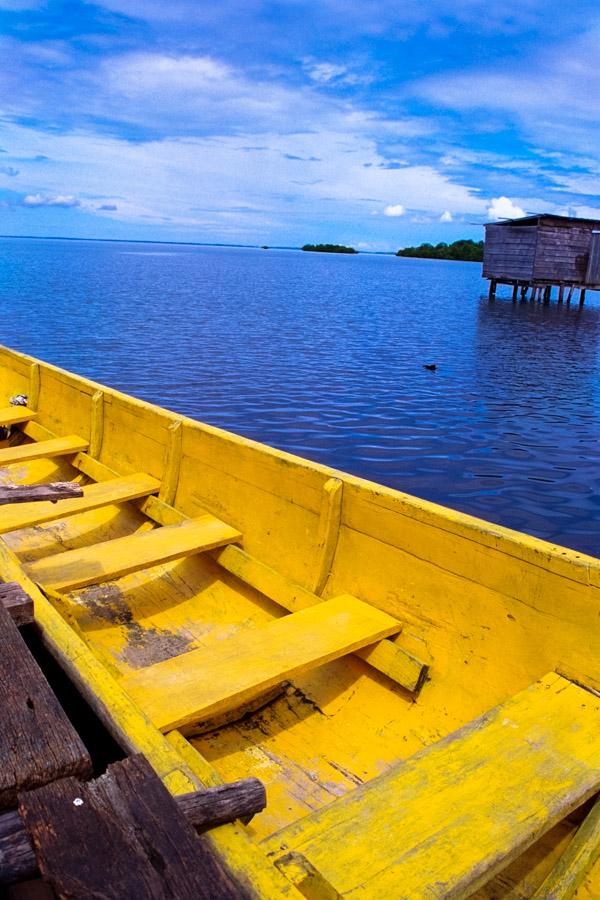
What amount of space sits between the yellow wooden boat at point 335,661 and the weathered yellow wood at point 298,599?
0.01 metres

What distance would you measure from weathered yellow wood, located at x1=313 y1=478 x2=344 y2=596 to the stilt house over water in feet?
97.9

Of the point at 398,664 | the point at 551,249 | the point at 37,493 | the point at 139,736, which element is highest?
the point at 551,249

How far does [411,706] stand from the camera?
3.31 meters

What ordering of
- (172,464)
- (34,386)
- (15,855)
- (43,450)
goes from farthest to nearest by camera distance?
1. (34,386)
2. (43,450)
3. (172,464)
4. (15,855)

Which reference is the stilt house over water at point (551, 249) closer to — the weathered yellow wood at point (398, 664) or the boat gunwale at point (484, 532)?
the boat gunwale at point (484, 532)

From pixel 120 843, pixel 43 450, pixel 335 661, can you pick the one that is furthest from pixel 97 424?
pixel 120 843

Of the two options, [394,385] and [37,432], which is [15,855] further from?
[394,385]

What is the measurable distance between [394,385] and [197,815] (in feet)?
50.8

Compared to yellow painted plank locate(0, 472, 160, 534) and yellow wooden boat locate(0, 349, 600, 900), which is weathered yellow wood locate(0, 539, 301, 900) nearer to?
yellow wooden boat locate(0, 349, 600, 900)

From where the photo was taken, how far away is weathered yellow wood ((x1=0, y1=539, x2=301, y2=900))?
5.48ft

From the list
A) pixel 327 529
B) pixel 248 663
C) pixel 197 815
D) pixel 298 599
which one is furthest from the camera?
pixel 298 599

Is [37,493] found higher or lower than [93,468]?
higher

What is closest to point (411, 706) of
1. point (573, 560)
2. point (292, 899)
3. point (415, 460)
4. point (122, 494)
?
point (573, 560)

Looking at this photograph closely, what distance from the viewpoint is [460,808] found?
209 cm
